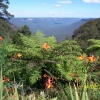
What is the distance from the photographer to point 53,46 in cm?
543

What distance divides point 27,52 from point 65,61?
30.0 inches

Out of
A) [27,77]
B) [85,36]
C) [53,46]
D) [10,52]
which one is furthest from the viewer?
[85,36]

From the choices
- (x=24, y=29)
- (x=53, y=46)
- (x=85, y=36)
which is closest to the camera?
(x=53, y=46)

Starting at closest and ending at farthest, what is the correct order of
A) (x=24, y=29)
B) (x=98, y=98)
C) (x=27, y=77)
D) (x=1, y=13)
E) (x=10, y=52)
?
(x=98, y=98) → (x=27, y=77) → (x=10, y=52) → (x=24, y=29) → (x=1, y=13)

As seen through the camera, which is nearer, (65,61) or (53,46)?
(65,61)

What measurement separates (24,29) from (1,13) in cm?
926

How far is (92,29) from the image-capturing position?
34.3 metres

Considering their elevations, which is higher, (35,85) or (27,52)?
(27,52)

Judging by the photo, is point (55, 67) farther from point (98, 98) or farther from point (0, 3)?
point (0, 3)

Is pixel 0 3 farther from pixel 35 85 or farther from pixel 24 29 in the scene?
pixel 35 85

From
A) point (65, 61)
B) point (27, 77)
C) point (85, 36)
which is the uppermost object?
point (65, 61)

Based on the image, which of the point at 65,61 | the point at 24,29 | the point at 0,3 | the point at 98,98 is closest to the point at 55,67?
the point at 65,61

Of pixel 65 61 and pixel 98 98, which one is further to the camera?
pixel 65 61

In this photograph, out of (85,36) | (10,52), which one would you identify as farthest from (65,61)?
(85,36)
